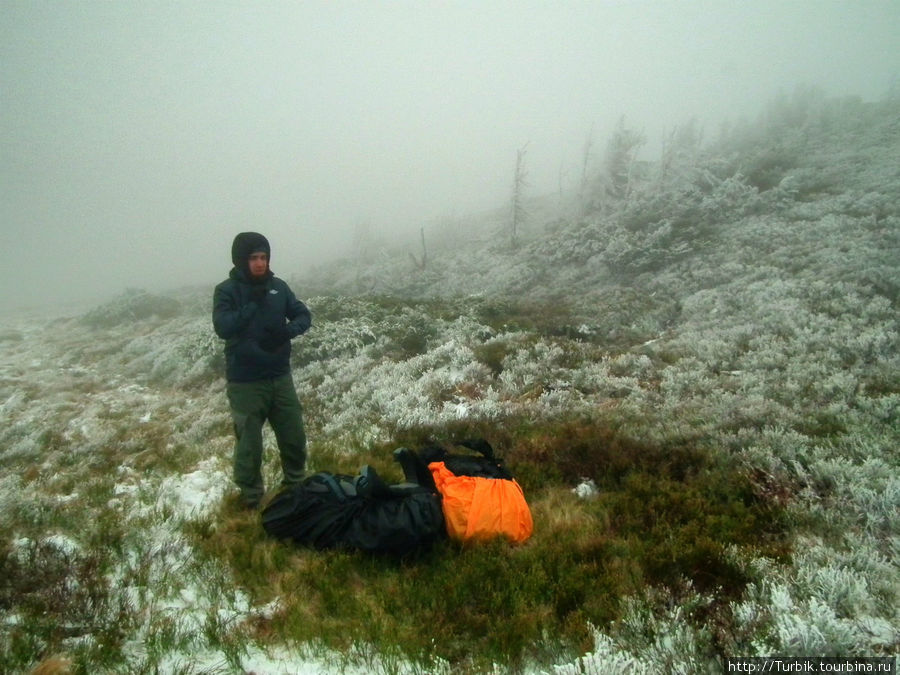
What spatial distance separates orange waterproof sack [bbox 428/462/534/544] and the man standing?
2.49m

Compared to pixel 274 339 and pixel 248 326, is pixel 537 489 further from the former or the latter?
pixel 248 326

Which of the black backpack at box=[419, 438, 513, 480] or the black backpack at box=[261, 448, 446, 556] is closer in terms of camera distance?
the black backpack at box=[261, 448, 446, 556]

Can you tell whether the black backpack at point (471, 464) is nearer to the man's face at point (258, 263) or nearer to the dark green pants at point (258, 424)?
the dark green pants at point (258, 424)

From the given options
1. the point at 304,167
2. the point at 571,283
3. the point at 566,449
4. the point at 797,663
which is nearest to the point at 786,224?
the point at 571,283

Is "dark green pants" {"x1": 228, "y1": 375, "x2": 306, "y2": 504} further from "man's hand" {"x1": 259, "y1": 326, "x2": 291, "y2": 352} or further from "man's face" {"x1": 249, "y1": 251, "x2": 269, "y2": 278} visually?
"man's face" {"x1": 249, "y1": 251, "x2": 269, "y2": 278}

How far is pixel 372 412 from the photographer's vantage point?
362 inches

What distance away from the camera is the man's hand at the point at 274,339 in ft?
17.6

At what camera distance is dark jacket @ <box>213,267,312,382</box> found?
5117 millimetres

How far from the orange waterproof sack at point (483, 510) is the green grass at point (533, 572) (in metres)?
0.14

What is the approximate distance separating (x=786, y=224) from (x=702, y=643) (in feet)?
75.2

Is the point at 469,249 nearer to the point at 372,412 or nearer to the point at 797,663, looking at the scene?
the point at 372,412

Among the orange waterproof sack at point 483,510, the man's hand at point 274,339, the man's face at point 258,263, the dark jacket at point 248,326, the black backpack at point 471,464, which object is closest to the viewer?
the orange waterproof sack at point 483,510

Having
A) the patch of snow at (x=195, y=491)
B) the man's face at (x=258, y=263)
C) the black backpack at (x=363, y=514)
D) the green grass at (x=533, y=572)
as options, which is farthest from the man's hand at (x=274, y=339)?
the patch of snow at (x=195, y=491)

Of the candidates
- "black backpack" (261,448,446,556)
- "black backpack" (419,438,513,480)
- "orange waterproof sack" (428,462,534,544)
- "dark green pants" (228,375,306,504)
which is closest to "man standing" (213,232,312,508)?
"dark green pants" (228,375,306,504)
